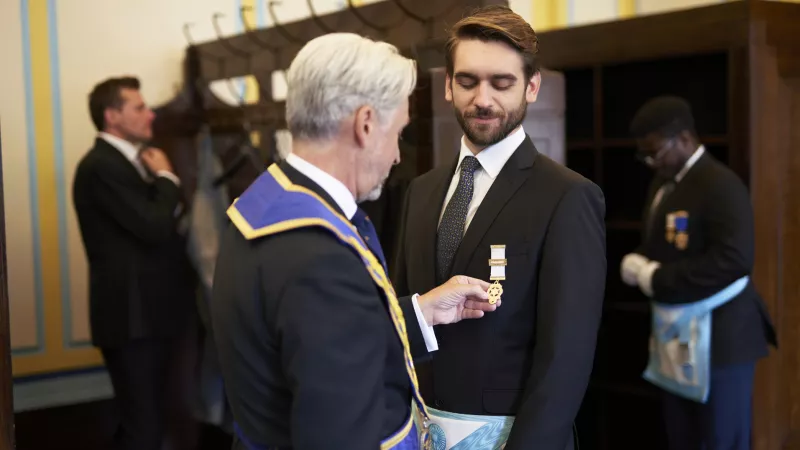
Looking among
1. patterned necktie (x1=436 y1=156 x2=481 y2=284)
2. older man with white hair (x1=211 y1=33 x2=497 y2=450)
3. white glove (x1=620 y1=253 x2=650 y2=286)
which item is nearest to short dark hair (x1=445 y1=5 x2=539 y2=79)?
patterned necktie (x1=436 y1=156 x2=481 y2=284)

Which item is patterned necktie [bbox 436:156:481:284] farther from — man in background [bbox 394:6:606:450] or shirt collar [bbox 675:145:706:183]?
shirt collar [bbox 675:145:706:183]

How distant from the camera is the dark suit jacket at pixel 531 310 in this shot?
162cm

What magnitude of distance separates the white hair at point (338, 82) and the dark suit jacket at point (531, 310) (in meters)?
0.44

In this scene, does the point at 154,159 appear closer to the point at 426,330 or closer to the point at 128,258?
the point at 128,258

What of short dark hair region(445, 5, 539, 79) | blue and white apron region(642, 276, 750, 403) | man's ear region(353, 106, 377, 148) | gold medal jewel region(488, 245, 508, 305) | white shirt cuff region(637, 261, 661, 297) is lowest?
blue and white apron region(642, 276, 750, 403)

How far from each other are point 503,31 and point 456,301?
53cm

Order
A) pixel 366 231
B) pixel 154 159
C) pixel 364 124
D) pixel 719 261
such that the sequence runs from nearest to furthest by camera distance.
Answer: pixel 364 124 < pixel 366 231 < pixel 719 261 < pixel 154 159

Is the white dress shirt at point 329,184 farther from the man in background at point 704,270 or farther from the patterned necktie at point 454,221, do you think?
the man in background at point 704,270

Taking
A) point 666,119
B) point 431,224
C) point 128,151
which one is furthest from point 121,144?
point 666,119

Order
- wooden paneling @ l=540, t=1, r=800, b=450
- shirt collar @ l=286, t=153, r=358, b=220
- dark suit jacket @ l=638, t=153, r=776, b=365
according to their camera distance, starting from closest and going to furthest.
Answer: shirt collar @ l=286, t=153, r=358, b=220
dark suit jacket @ l=638, t=153, r=776, b=365
wooden paneling @ l=540, t=1, r=800, b=450

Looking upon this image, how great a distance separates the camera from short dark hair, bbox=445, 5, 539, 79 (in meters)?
1.70

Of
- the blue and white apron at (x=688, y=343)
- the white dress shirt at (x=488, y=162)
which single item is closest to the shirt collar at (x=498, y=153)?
the white dress shirt at (x=488, y=162)

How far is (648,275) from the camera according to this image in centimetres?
325

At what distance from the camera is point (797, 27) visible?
3281 mm
